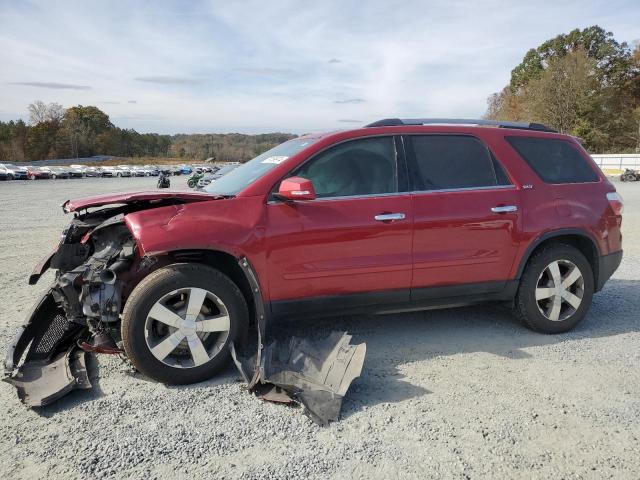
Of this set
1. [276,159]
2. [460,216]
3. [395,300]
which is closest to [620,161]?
[460,216]

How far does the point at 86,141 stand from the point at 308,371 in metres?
115

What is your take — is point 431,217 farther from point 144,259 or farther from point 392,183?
point 144,259

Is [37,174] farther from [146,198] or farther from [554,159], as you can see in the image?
[554,159]

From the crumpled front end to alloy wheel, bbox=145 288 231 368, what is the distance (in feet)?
1.10

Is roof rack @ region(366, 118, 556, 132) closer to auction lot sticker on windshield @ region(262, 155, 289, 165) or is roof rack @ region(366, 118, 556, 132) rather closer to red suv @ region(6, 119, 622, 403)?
red suv @ region(6, 119, 622, 403)

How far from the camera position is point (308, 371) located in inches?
131

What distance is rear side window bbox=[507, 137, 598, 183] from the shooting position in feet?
14.0

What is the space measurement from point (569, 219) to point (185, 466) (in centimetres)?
359

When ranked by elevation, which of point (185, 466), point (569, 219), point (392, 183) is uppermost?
point (392, 183)

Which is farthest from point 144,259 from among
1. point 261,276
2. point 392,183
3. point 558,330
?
point 558,330

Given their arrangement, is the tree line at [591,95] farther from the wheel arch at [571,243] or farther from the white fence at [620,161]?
the wheel arch at [571,243]

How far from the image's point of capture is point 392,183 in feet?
12.5

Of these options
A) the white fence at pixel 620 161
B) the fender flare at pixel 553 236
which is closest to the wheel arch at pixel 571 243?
the fender flare at pixel 553 236

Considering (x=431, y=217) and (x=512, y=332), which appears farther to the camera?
(x=512, y=332)
